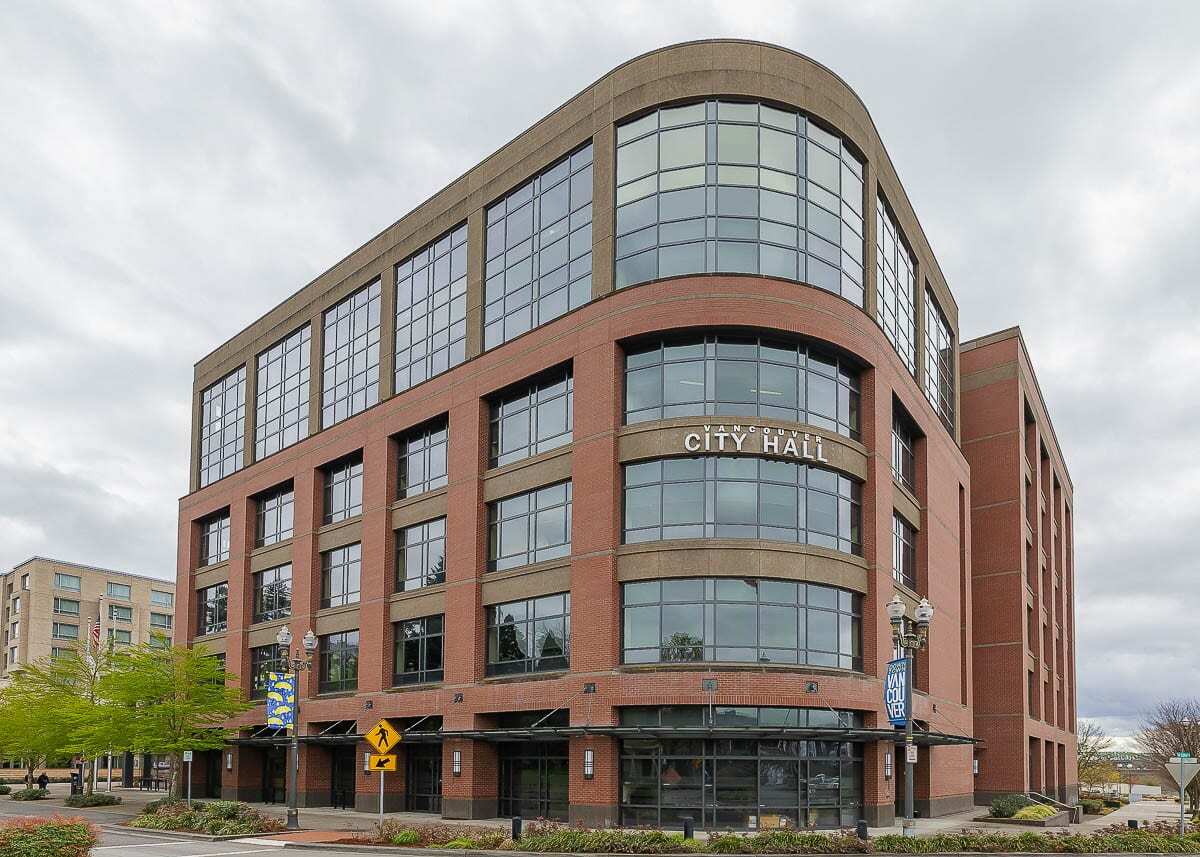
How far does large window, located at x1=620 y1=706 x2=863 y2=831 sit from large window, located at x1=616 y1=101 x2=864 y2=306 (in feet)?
44.8

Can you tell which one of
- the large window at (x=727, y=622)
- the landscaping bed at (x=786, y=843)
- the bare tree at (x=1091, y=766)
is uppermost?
the large window at (x=727, y=622)

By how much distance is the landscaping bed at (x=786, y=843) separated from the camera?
27.6 m

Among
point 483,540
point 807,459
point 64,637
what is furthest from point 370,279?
point 64,637

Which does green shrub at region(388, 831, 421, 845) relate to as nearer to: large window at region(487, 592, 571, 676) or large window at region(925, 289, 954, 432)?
large window at region(487, 592, 571, 676)

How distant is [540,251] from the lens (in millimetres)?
43156

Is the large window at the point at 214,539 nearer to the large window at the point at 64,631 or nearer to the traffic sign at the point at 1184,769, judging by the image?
the traffic sign at the point at 1184,769

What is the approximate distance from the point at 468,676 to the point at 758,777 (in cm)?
1212

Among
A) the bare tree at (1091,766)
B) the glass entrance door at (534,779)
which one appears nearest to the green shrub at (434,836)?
the glass entrance door at (534,779)

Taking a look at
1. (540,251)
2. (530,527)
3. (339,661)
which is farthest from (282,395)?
(530,527)

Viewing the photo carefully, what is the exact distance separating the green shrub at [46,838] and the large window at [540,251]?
2377cm

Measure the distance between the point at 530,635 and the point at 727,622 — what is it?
8.10 m

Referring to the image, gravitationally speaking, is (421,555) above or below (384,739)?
above

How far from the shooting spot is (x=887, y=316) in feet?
151

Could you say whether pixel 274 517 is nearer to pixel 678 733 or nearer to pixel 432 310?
pixel 432 310
